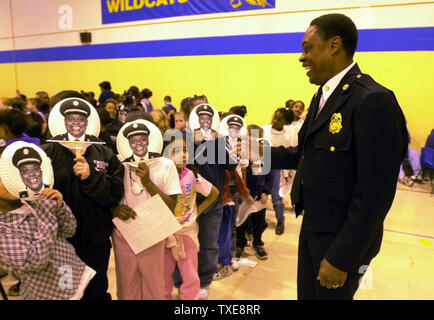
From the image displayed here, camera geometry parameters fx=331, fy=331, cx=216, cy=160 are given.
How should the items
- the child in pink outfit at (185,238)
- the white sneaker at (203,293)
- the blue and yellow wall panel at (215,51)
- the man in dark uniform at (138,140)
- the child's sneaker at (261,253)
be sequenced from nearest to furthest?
the man in dark uniform at (138,140) → the child in pink outfit at (185,238) → the white sneaker at (203,293) → the child's sneaker at (261,253) → the blue and yellow wall panel at (215,51)

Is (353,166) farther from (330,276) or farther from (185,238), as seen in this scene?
(185,238)

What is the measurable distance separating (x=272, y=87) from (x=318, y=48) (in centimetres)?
607

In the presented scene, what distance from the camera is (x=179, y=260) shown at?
2211 millimetres

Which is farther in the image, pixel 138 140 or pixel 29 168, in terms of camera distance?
pixel 138 140

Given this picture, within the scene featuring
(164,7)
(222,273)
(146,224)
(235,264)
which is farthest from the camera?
(164,7)

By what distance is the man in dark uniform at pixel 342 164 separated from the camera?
43.1 inches

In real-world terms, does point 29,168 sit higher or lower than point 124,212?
higher

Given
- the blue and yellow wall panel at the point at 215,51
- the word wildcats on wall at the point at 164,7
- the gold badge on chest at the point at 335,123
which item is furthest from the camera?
the word wildcats on wall at the point at 164,7

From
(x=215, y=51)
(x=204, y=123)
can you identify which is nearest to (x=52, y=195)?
(x=204, y=123)

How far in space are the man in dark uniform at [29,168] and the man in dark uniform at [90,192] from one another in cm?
20

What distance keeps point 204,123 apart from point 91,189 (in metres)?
0.90

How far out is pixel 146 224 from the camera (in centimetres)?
185

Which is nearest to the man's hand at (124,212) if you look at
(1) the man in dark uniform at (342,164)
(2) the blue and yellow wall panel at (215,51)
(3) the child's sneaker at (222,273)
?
(1) the man in dark uniform at (342,164)

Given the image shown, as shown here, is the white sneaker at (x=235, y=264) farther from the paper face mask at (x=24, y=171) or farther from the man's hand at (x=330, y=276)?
the paper face mask at (x=24, y=171)
